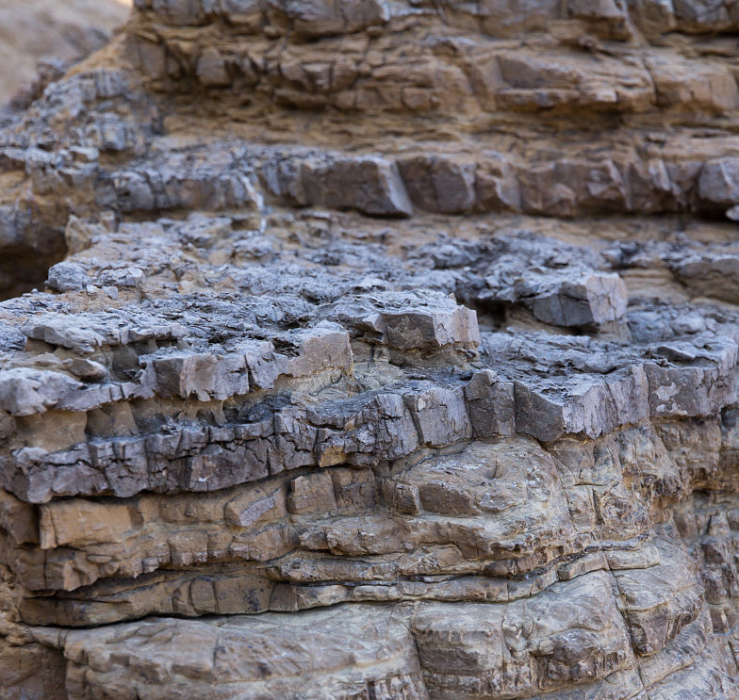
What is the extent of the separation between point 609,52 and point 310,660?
8.31 m

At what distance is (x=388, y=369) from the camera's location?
22.8 ft

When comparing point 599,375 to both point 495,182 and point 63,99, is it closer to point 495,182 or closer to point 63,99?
point 495,182

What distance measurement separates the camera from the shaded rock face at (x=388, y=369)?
5.89 meters

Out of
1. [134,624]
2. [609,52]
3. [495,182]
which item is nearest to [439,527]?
[134,624]

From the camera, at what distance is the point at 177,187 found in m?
9.64

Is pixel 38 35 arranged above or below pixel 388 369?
above

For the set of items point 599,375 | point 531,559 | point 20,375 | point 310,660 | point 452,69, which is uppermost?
point 452,69

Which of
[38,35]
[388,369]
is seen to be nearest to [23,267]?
[388,369]

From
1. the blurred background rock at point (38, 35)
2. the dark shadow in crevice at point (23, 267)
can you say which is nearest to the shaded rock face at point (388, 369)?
the dark shadow in crevice at point (23, 267)

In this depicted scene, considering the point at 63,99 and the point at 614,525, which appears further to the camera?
the point at 63,99

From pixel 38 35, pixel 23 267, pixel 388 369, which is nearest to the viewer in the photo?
pixel 388 369

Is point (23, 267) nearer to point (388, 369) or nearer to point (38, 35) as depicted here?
point (388, 369)

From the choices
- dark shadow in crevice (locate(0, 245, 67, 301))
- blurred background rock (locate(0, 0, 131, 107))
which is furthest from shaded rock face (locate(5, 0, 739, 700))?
blurred background rock (locate(0, 0, 131, 107))

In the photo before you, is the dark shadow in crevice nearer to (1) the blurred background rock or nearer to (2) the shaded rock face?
(2) the shaded rock face
